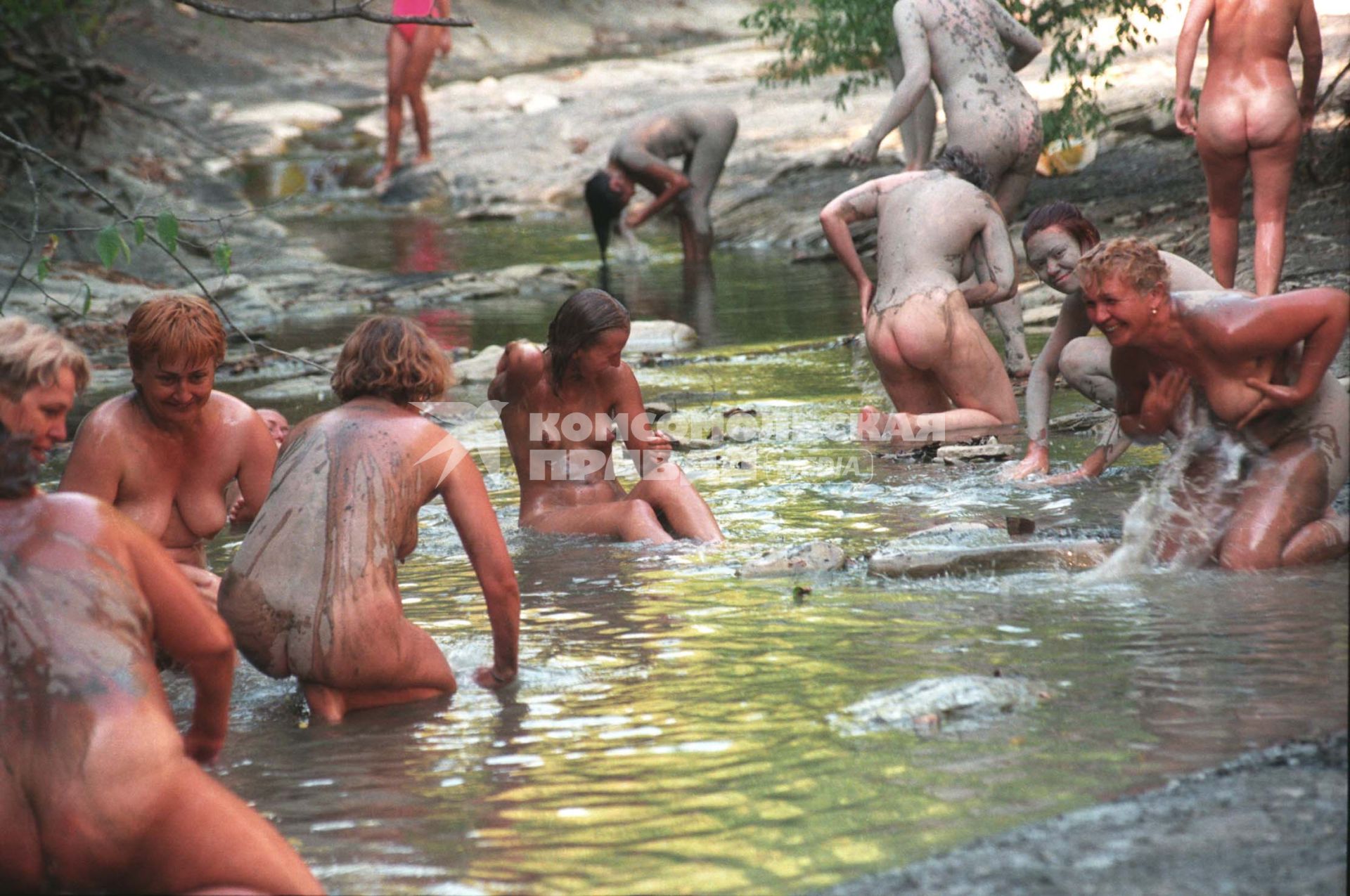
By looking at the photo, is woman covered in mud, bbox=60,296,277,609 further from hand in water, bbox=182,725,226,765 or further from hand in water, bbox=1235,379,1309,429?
hand in water, bbox=1235,379,1309,429

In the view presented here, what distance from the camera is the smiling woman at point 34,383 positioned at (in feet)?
9.49

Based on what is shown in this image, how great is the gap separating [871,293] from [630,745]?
13.8 ft

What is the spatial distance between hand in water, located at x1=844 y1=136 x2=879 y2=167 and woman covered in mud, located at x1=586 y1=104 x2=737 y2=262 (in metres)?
5.46

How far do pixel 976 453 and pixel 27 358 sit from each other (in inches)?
170

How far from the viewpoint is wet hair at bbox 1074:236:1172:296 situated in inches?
177

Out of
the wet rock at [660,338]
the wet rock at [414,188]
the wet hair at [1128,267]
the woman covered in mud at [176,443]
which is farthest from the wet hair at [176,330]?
the wet rock at [414,188]

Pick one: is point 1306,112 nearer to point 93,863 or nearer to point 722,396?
point 722,396

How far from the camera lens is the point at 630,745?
361cm

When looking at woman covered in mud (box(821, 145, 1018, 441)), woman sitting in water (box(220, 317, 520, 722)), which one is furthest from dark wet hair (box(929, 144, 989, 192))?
woman sitting in water (box(220, 317, 520, 722))

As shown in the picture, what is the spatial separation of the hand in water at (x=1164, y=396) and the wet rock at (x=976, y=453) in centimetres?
156

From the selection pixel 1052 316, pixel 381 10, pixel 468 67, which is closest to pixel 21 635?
pixel 1052 316

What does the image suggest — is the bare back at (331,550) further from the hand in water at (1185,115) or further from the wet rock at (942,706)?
the hand in water at (1185,115)

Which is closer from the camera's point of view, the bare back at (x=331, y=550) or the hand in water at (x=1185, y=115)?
the bare back at (x=331, y=550)

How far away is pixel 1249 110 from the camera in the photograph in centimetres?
694
